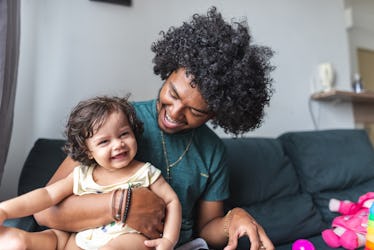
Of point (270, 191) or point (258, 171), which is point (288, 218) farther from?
point (258, 171)

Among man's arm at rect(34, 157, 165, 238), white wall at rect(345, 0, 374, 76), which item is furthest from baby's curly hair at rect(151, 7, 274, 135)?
white wall at rect(345, 0, 374, 76)

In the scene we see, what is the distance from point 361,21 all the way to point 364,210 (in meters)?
2.58

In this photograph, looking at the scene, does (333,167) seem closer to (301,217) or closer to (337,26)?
(301,217)

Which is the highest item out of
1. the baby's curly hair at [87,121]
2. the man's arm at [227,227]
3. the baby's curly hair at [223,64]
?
the baby's curly hair at [223,64]

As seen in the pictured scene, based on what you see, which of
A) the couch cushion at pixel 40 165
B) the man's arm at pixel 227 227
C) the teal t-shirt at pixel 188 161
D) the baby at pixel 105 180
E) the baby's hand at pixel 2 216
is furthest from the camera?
the couch cushion at pixel 40 165

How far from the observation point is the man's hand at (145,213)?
963 millimetres

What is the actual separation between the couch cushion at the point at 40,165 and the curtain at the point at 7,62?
12cm

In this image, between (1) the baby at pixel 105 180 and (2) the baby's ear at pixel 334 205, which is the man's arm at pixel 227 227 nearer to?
(1) the baby at pixel 105 180

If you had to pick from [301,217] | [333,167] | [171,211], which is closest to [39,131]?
[171,211]

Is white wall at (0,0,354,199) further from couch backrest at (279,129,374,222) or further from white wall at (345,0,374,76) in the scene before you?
white wall at (345,0,374,76)

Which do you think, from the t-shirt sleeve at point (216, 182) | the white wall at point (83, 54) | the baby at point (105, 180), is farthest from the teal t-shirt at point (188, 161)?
the white wall at point (83, 54)

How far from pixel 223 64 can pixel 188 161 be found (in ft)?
1.21

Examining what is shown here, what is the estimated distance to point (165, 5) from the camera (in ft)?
6.35

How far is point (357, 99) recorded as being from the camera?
2.82 m
